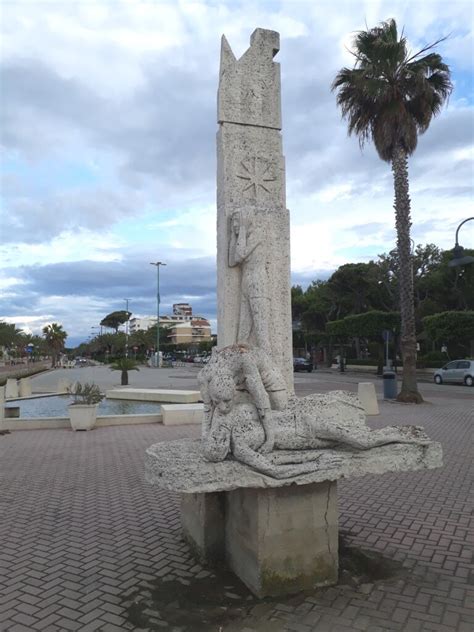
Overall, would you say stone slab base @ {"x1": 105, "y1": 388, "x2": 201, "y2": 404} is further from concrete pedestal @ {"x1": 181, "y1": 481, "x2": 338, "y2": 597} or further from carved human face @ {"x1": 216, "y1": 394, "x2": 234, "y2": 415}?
carved human face @ {"x1": 216, "y1": 394, "x2": 234, "y2": 415}

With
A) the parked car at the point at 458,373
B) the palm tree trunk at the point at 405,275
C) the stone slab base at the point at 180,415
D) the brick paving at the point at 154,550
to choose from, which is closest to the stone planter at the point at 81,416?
the stone slab base at the point at 180,415

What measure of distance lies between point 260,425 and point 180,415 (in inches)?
345

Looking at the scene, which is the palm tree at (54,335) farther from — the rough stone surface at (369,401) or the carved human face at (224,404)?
the carved human face at (224,404)

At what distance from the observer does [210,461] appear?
11.2 feet

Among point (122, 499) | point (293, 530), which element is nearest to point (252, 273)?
point (293, 530)

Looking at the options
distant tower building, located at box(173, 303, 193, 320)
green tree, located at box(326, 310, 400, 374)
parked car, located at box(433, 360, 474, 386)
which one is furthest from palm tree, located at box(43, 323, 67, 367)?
distant tower building, located at box(173, 303, 193, 320)

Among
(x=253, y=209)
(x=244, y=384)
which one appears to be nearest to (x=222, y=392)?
(x=244, y=384)

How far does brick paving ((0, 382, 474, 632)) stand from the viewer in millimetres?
3215

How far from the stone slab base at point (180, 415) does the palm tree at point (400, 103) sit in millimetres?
7327

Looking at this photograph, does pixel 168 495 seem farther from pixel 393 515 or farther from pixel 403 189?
pixel 403 189

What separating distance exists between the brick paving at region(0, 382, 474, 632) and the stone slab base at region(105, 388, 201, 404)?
7.28m

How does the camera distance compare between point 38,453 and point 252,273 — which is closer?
point 252,273

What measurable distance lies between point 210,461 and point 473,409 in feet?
45.9

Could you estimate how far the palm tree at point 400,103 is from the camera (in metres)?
15.7
